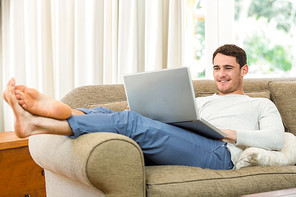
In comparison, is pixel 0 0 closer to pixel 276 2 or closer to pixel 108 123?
pixel 108 123

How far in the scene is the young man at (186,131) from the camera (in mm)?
1450

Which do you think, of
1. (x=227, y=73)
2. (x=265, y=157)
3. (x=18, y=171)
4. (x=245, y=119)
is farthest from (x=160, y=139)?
(x=18, y=171)

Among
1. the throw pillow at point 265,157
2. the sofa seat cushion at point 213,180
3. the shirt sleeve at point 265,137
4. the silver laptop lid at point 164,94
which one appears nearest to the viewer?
the sofa seat cushion at point 213,180

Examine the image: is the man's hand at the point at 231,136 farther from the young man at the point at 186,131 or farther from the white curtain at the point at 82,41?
the white curtain at the point at 82,41

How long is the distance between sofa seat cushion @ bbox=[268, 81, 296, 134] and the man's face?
1.02ft

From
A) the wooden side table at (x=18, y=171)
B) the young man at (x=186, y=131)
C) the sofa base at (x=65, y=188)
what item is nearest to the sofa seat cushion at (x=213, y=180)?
the young man at (x=186, y=131)

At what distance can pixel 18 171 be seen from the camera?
227 centimetres

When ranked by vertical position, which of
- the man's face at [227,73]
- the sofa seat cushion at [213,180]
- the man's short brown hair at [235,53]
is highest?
the man's short brown hair at [235,53]

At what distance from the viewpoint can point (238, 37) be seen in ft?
11.2

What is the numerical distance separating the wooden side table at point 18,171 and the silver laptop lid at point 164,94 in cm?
83

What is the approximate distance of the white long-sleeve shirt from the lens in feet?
6.11

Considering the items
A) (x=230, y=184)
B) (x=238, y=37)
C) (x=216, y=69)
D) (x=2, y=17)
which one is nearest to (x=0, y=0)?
(x=2, y=17)

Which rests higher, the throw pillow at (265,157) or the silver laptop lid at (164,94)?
the silver laptop lid at (164,94)

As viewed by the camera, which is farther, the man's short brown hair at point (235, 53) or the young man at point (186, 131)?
the man's short brown hair at point (235, 53)
